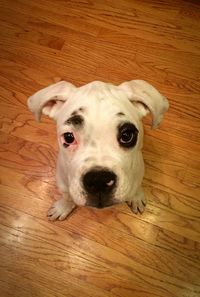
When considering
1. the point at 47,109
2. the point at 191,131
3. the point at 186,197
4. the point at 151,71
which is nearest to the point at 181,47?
the point at 151,71

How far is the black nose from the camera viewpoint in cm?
161

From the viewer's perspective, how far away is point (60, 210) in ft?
Result: 7.79

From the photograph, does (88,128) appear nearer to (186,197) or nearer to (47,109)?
(47,109)

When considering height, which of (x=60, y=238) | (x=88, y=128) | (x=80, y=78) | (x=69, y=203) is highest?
(x=88, y=128)

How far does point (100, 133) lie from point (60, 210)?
885 millimetres

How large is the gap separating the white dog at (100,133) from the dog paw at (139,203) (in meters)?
0.51

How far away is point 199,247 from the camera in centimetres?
234

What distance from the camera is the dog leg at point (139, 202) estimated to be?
2.37 meters

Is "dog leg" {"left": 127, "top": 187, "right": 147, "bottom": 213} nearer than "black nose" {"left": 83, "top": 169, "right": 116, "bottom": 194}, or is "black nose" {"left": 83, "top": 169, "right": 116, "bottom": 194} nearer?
"black nose" {"left": 83, "top": 169, "right": 116, "bottom": 194}

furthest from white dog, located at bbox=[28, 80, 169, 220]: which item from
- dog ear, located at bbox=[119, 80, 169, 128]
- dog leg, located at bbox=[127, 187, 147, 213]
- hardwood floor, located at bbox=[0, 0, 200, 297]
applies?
hardwood floor, located at bbox=[0, 0, 200, 297]

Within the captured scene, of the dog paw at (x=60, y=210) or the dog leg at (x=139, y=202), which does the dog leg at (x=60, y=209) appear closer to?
the dog paw at (x=60, y=210)

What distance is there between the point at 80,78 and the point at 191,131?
93cm

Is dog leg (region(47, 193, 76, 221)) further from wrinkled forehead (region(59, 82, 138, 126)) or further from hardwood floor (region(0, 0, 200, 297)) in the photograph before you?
wrinkled forehead (region(59, 82, 138, 126))

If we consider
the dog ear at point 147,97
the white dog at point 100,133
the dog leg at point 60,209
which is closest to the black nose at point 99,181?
the white dog at point 100,133
